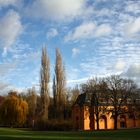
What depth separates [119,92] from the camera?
72938mm

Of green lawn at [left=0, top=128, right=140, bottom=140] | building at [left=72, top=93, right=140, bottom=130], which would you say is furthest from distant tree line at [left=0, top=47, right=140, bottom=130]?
green lawn at [left=0, top=128, right=140, bottom=140]

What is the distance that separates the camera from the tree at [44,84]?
7775 cm

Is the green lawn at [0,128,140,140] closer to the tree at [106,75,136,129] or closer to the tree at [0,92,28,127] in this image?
the tree at [106,75,136,129]

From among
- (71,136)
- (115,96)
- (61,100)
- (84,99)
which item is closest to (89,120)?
(84,99)

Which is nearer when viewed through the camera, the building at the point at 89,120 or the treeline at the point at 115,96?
the treeline at the point at 115,96

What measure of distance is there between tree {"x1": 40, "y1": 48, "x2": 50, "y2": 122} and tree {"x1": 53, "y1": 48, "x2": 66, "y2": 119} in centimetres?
210

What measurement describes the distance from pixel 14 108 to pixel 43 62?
14.0 m

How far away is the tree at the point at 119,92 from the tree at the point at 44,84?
15442 mm

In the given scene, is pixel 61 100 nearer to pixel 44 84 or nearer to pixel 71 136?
pixel 44 84

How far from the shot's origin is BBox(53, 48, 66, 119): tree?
78.3m

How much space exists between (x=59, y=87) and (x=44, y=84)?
3890 mm

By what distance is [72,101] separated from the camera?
344 feet

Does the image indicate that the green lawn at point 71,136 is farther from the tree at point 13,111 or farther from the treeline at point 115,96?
the tree at point 13,111

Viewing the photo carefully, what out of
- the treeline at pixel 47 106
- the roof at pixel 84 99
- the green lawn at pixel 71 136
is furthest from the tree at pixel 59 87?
the green lawn at pixel 71 136
